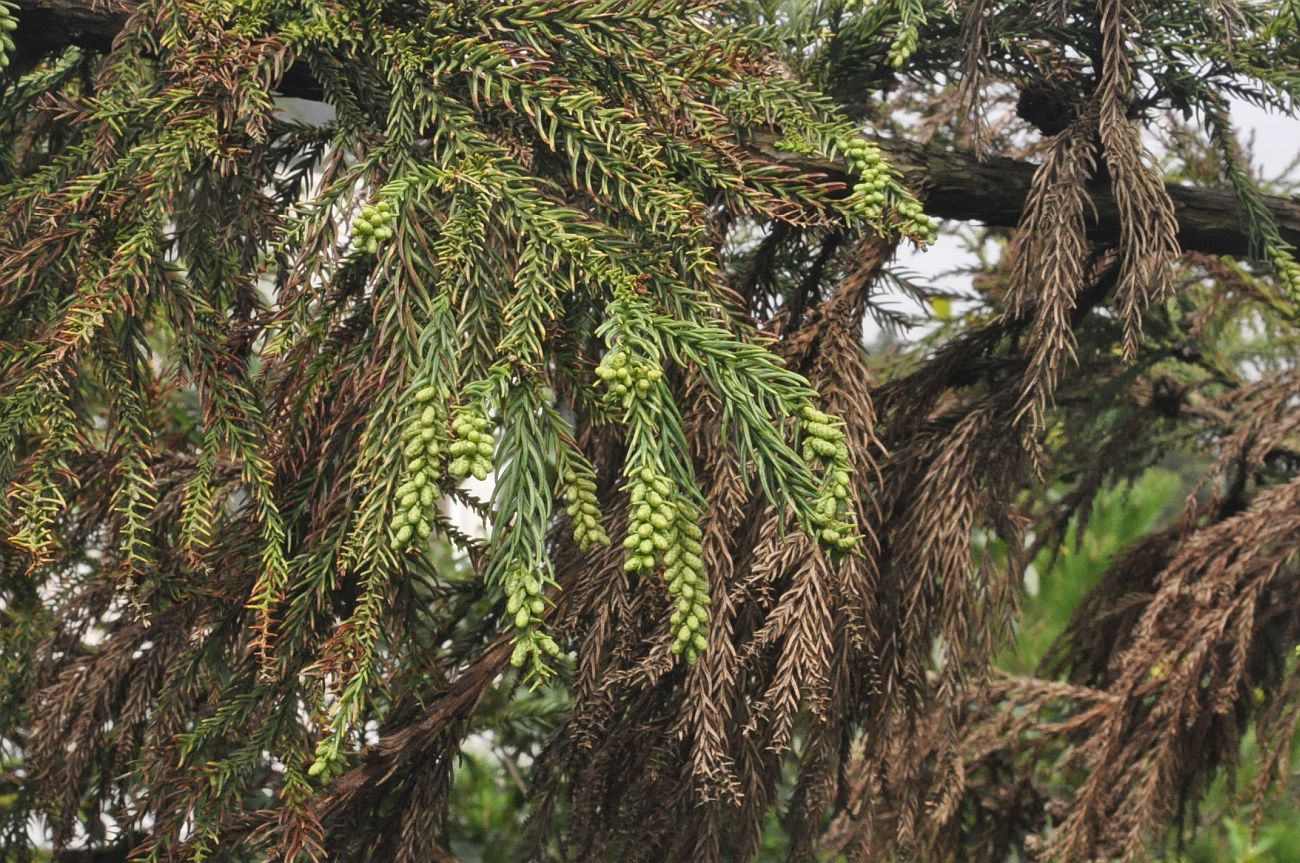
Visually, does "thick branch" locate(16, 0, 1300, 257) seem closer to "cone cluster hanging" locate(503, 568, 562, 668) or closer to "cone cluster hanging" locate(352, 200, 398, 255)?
"cone cluster hanging" locate(352, 200, 398, 255)

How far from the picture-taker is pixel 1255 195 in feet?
5.57

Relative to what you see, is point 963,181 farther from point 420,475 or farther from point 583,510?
point 420,475

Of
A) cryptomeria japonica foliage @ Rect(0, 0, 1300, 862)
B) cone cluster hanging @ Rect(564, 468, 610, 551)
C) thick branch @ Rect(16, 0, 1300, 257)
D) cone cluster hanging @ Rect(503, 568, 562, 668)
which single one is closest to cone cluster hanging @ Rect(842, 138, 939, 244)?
cryptomeria japonica foliage @ Rect(0, 0, 1300, 862)

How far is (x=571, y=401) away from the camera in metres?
1.33

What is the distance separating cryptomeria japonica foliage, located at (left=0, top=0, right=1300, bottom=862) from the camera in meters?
1.08

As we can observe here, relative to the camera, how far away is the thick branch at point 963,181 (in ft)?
4.88

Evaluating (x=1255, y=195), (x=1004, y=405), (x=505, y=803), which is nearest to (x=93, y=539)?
(x=1004, y=405)

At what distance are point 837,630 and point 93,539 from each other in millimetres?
1421

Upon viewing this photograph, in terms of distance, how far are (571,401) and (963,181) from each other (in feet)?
2.42

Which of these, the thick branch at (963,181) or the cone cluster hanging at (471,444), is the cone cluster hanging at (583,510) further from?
the thick branch at (963,181)

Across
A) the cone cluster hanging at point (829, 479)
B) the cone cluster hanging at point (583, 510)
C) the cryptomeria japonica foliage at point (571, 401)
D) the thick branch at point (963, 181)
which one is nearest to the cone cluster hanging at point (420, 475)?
the cryptomeria japonica foliage at point (571, 401)

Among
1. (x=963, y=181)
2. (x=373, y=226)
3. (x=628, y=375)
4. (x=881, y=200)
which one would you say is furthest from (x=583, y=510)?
(x=963, y=181)

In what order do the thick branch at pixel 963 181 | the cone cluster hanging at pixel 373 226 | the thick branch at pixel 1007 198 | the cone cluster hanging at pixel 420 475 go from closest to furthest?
the cone cluster hanging at pixel 420 475
the cone cluster hanging at pixel 373 226
the thick branch at pixel 963 181
the thick branch at pixel 1007 198

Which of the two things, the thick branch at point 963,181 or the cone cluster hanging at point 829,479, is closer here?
the cone cluster hanging at point 829,479
